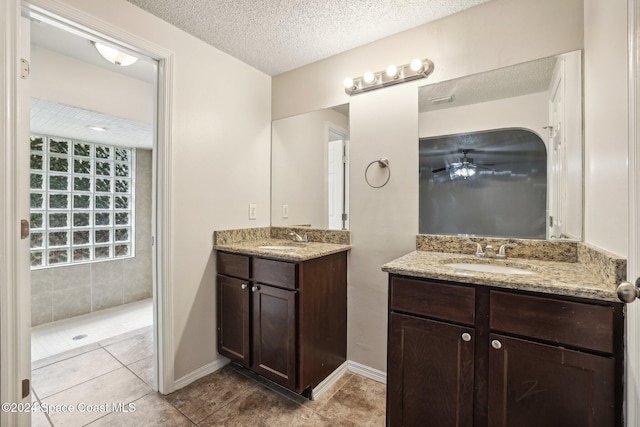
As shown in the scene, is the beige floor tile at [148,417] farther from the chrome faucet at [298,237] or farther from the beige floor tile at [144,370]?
the chrome faucet at [298,237]

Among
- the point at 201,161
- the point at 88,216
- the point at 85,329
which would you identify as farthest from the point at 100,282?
the point at 201,161

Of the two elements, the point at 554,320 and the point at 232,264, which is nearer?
the point at 554,320

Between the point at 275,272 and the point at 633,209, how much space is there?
157 centimetres

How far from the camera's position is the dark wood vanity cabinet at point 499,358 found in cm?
96

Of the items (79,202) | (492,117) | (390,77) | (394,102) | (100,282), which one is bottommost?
(100,282)

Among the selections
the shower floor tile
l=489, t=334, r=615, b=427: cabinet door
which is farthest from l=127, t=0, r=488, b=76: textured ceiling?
the shower floor tile

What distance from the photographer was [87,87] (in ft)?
7.50

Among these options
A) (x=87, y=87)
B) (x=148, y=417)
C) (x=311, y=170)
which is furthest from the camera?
(x=311, y=170)

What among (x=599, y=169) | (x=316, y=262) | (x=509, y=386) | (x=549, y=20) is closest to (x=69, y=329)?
(x=316, y=262)

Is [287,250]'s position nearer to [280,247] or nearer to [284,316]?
[280,247]

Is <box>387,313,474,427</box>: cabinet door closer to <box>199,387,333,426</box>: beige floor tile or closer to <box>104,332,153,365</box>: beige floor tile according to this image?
<box>199,387,333,426</box>: beige floor tile

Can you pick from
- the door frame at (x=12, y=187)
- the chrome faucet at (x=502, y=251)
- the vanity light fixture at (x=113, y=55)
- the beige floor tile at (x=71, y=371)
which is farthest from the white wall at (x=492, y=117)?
the beige floor tile at (x=71, y=371)

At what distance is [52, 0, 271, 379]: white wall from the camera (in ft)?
6.09

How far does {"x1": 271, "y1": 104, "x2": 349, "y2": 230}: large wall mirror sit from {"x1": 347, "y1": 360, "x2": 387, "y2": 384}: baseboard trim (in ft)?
3.28
